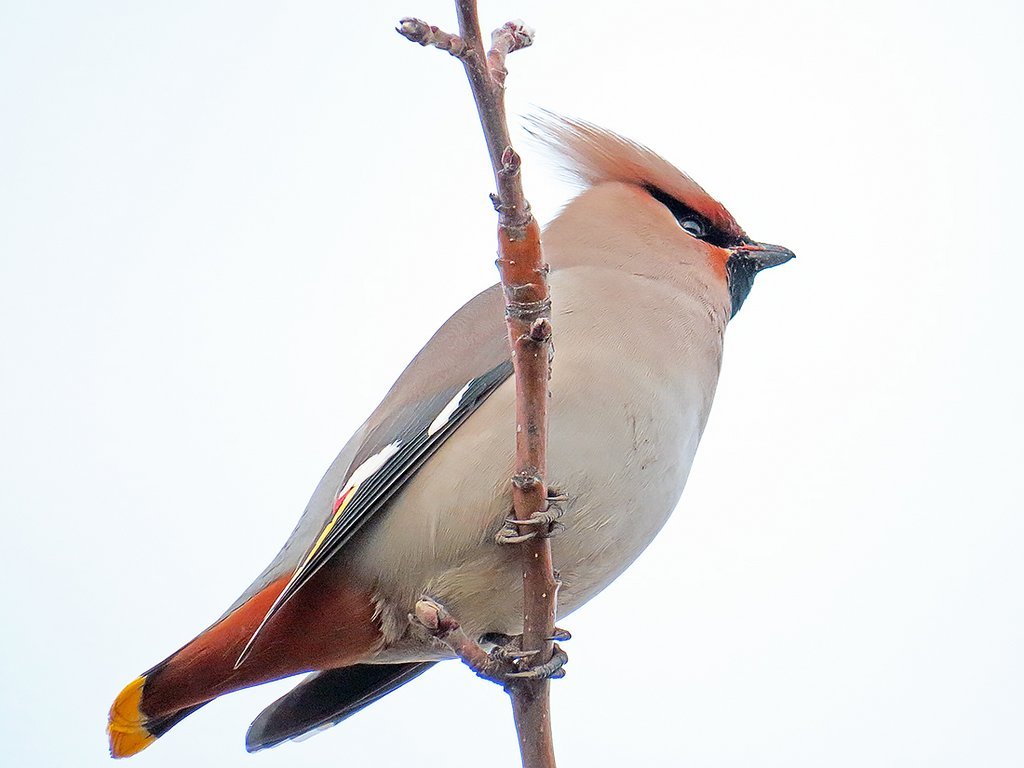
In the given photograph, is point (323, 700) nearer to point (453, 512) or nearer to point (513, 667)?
point (453, 512)

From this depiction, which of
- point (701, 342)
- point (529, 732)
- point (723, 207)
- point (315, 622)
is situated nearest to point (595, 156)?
point (723, 207)

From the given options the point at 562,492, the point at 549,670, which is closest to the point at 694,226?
the point at 562,492

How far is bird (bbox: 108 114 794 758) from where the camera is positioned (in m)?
2.59

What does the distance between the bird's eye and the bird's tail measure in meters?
1.50

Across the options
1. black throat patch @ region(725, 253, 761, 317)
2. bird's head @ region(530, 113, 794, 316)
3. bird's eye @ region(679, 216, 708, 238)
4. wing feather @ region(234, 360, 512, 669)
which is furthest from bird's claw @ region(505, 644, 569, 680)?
bird's eye @ region(679, 216, 708, 238)

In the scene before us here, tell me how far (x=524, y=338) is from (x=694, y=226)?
191 cm

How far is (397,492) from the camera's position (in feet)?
8.75

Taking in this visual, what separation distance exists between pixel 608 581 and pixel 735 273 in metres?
1.17

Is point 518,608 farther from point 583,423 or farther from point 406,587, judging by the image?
point 583,423

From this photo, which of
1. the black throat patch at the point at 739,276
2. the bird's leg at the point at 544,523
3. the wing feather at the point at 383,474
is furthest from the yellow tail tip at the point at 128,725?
the black throat patch at the point at 739,276

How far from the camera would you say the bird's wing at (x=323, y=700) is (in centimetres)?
302

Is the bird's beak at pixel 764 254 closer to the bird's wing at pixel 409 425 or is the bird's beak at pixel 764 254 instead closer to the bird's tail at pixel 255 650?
the bird's wing at pixel 409 425

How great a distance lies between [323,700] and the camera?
3066 millimetres

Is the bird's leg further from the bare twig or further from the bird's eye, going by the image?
the bird's eye
